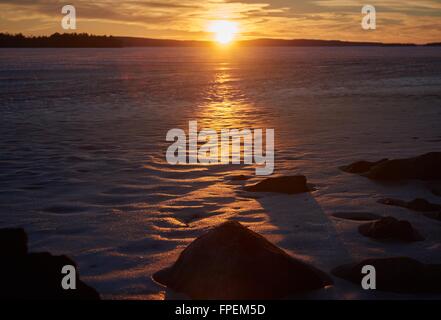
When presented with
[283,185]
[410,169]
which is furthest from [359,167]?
[283,185]

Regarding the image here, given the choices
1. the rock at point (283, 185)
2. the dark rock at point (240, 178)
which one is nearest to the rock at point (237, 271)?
the rock at point (283, 185)

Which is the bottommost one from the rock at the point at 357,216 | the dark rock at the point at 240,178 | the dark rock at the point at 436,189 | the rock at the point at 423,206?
the rock at the point at 357,216

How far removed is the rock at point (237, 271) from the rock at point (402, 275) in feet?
1.13

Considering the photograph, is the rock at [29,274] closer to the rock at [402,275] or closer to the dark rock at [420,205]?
the rock at [402,275]

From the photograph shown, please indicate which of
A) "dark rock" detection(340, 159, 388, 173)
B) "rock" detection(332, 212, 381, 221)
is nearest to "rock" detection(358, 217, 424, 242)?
"rock" detection(332, 212, 381, 221)

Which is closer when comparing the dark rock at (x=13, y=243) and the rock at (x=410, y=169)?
the dark rock at (x=13, y=243)

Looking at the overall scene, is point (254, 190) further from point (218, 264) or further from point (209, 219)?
point (218, 264)

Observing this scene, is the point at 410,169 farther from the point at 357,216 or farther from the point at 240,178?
the point at 240,178

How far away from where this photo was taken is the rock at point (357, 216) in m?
6.36

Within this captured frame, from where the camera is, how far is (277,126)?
14.1 metres

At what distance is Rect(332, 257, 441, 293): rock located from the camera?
442cm

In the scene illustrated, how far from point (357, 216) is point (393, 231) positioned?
81 cm

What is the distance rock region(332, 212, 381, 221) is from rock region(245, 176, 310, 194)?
1068mm

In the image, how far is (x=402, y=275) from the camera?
4508mm
